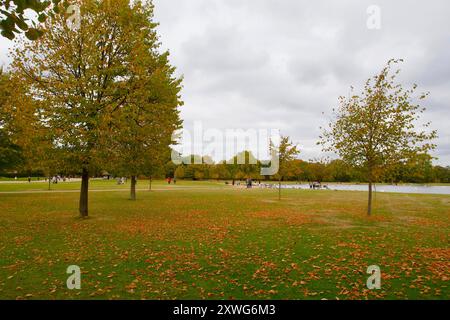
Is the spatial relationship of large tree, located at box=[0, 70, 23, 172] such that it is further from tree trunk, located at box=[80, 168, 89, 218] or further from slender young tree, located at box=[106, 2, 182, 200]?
slender young tree, located at box=[106, 2, 182, 200]

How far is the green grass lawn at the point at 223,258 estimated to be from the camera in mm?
6176

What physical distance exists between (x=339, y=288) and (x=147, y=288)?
418cm

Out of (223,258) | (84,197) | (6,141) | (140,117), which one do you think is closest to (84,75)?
(140,117)

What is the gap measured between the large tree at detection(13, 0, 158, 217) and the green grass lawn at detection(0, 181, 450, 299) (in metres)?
4.11

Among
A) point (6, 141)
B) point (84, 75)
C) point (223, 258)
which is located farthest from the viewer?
point (6, 141)

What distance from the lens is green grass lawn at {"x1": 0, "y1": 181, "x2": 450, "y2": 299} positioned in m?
6.18

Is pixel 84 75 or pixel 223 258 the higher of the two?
pixel 84 75

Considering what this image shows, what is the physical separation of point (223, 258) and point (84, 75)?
1122 cm

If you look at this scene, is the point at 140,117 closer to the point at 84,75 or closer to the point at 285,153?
the point at 84,75

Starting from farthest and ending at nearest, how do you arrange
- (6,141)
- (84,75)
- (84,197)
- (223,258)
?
(6,141) → (84,197) → (84,75) → (223,258)

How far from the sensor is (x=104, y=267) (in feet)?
25.7

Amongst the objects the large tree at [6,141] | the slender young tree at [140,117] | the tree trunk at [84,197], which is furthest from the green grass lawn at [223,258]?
the large tree at [6,141]

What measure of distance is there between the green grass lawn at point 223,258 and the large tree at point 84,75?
4.11 m

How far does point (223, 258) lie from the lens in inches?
338
